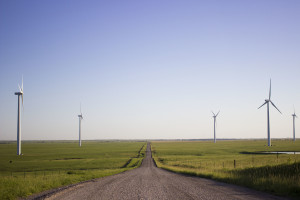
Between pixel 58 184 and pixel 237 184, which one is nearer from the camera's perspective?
pixel 237 184

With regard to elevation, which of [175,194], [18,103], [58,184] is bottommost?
[58,184]

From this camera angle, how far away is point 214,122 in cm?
18600

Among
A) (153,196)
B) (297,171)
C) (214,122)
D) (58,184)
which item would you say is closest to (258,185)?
(297,171)

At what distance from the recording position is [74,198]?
632 inches

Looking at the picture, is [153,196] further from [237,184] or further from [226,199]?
[237,184]

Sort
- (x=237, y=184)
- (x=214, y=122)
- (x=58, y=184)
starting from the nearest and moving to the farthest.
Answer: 1. (x=237, y=184)
2. (x=58, y=184)
3. (x=214, y=122)

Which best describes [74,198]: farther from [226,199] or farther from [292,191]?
[292,191]

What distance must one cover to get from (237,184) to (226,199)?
7.69 m

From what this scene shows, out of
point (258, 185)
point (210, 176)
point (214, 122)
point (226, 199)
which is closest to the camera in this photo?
point (226, 199)

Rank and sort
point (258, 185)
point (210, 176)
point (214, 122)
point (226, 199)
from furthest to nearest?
point (214, 122) < point (210, 176) < point (258, 185) < point (226, 199)

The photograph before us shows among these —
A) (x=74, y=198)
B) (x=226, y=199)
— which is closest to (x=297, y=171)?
(x=226, y=199)

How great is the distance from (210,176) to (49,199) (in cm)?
1742

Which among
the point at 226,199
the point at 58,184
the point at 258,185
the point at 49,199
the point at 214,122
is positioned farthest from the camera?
the point at 214,122

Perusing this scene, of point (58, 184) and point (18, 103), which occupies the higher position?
point (18, 103)
